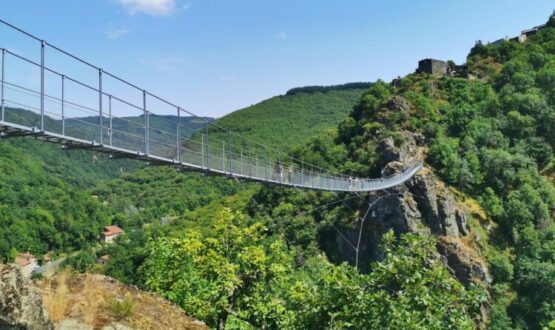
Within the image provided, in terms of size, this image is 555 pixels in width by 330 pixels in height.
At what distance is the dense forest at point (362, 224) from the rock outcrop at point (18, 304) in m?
1.99

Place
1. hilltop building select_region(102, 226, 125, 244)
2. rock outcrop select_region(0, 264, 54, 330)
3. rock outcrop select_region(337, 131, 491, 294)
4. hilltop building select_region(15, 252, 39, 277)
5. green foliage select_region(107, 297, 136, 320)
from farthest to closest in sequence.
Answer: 1. hilltop building select_region(102, 226, 125, 244)
2. rock outcrop select_region(337, 131, 491, 294)
3. green foliage select_region(107, 297, 136, 320)
4. hilltop building select_region(15, 252, 39, 277)
5. rock outcrop select_region(0, 264, 54, 330)

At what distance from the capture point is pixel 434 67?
187 feet

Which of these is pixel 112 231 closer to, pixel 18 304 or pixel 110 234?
pixel 110 234

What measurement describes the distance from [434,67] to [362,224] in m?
32.9

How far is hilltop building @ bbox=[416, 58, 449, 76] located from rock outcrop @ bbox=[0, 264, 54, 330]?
57266mm

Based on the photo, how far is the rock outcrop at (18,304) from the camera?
11.7ft

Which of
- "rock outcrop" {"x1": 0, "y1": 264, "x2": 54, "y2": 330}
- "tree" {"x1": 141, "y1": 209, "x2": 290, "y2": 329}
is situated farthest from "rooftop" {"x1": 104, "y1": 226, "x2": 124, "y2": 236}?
"rock outcrop" {"x1": 0, "y1": 264, "x2": 54, "y2": 330}

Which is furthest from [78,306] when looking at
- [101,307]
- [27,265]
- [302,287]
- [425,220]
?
[425,220]

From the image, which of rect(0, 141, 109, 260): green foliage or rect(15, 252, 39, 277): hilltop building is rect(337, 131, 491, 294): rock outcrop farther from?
rect(0, 141, 109, 260): green foliage

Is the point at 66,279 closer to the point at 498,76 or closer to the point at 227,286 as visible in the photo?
the point at 227,286

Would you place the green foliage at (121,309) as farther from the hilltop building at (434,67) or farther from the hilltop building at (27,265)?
the hilltop building at (434,67)

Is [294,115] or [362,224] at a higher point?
[294,115]

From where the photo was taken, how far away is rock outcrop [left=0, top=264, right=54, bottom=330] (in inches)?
140

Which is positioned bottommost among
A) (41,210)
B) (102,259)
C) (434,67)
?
(102,259)
